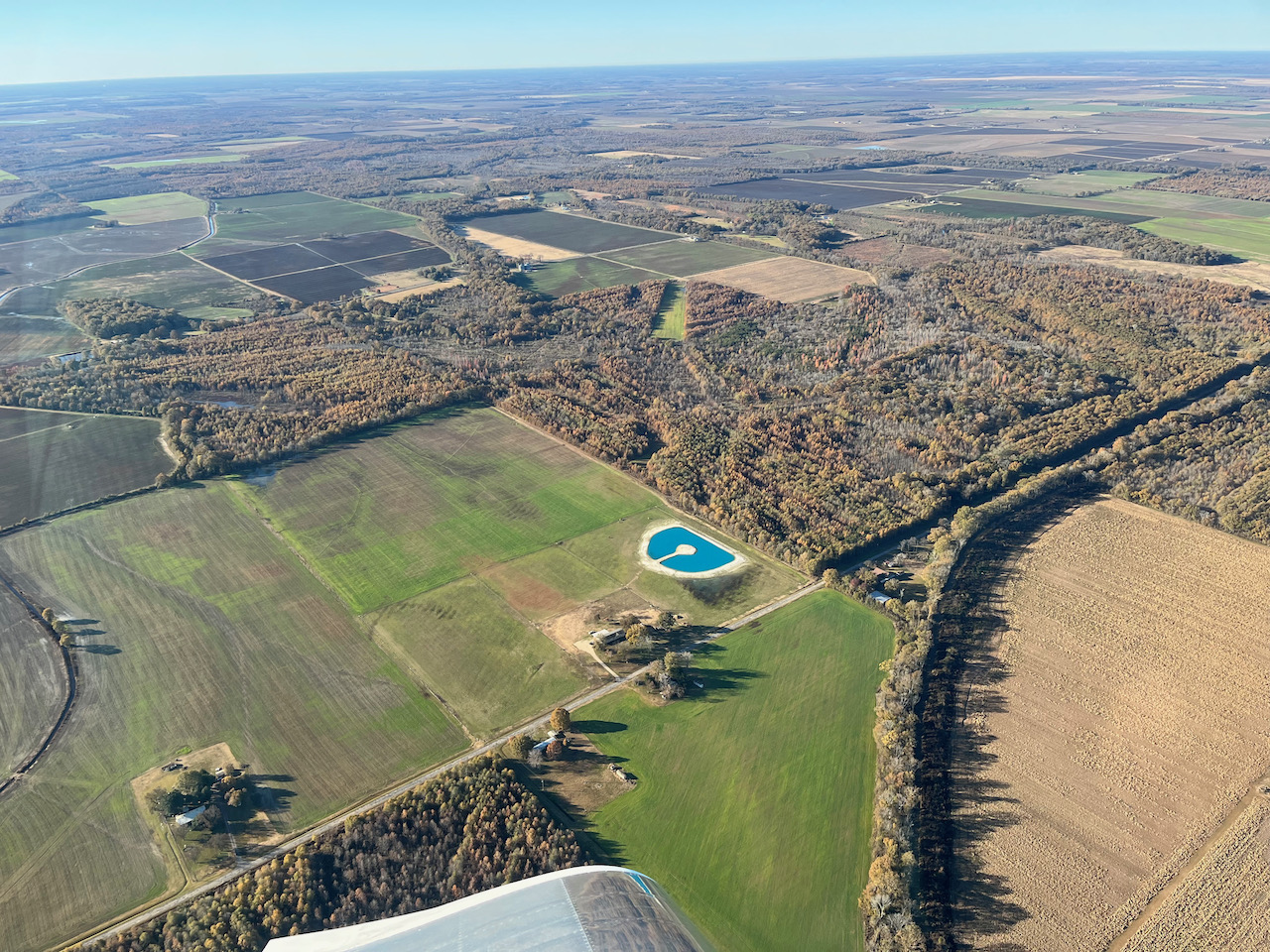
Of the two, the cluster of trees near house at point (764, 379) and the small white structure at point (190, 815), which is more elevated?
the cluster of trees near house at point (764, 379)

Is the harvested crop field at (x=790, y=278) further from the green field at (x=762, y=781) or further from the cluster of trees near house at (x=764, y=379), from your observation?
the green field at (x=762, y=781)

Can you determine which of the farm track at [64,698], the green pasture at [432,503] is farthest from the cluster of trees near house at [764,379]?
the farm track at [64,698]

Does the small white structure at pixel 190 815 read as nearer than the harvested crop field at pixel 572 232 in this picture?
Result: Yes

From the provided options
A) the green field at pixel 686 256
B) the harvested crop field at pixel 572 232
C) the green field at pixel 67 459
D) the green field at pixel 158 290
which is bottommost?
the green field at pixel 67 459

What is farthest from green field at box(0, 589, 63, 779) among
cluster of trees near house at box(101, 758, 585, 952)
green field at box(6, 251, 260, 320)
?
green field at box(6, 251, 260, 320)

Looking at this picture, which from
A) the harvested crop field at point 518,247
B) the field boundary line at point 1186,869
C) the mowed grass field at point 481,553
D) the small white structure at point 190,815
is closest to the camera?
the field boundary line at point 1186,869

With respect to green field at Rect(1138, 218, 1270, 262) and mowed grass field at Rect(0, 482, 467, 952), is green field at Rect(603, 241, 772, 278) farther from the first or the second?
mowed grass field at Rect(0, 482, 467, 952)

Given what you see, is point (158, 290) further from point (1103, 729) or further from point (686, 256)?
point (1103, 729)
